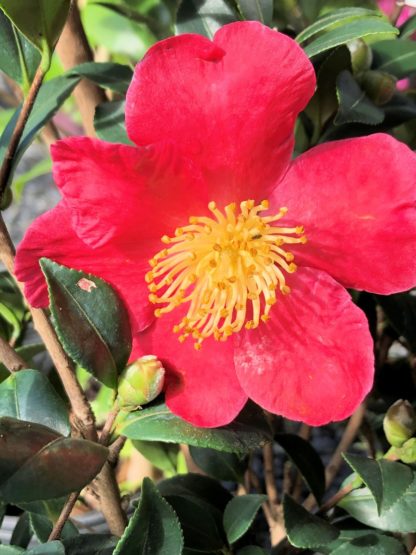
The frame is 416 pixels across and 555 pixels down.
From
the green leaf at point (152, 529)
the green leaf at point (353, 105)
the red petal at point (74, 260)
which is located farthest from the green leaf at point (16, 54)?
the green leaf at point (152, 529)

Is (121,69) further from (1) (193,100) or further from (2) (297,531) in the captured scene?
(2) (297,531)

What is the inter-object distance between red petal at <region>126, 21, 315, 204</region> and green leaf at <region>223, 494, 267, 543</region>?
0.38 m

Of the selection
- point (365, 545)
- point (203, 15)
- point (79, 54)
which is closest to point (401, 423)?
point (365, 545)

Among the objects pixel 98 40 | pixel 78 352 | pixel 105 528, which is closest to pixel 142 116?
pixel 78 352

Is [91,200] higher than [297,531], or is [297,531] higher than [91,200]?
[91,200]

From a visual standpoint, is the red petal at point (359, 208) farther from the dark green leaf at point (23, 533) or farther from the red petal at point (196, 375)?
the dark green leaf at point (23, 533)

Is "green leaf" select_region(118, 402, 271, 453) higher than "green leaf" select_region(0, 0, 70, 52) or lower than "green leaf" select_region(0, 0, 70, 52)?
lower

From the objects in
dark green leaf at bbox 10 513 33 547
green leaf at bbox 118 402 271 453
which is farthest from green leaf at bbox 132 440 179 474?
green leaf at bbox 118 402 271 453

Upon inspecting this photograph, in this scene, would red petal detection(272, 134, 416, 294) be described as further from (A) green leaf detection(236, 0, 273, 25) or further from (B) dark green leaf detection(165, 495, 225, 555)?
(B) dark green leaf detection(165, 495, 225, 555)

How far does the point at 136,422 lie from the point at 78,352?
9 centimetres

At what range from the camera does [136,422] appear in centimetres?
64

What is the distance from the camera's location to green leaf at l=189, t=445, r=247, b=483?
3.20 ft

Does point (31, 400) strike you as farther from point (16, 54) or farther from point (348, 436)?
point (348, 436)

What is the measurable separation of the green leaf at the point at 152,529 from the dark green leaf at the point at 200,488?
323mm
